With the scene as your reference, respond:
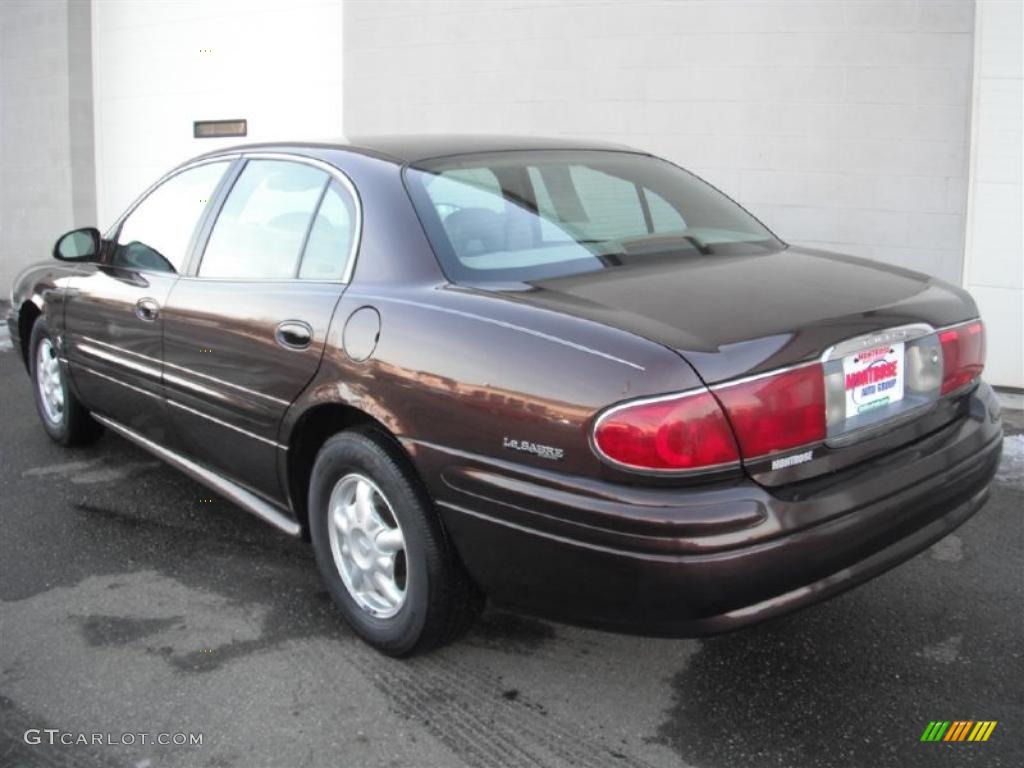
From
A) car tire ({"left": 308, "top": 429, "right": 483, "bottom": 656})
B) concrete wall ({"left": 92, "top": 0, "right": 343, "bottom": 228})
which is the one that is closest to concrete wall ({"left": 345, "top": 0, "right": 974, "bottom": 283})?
concrete wall ({"left": 92, "top": 0, "right": 343, "bottom": 228})

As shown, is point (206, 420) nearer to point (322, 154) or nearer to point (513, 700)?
point (322, 154)

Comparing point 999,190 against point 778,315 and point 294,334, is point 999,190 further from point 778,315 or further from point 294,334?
point 294,334

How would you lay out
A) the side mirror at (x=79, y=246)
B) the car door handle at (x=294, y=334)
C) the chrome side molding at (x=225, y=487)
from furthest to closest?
the side mirror at (x=79, y=246) < the chrome side molding at (x=225, y=487) < the car door handle at (x=294, y=334)

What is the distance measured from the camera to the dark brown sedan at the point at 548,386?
238 centimetres

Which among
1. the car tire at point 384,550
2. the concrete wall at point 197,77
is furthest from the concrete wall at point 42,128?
the car tire at point 384,550

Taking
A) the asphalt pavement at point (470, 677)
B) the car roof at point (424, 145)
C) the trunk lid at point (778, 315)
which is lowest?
the asphalt pavement at point (470, 677)

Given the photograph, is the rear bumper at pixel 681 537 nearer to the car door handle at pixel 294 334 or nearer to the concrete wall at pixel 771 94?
the car door handle at pixel 294 334

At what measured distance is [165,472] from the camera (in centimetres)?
499

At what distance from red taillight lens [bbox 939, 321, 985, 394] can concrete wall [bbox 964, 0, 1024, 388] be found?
341cm

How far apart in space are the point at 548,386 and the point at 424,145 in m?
1.42

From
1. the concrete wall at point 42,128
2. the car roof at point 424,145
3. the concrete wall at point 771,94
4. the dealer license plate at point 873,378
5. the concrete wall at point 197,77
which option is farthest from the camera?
the concrete wall at point 42,128

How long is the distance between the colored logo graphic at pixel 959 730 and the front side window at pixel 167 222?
120 inches

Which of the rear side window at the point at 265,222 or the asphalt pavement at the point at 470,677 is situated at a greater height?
the rear side window at the point at 265,222

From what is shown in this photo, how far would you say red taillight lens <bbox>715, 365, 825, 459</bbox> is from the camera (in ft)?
7.80
